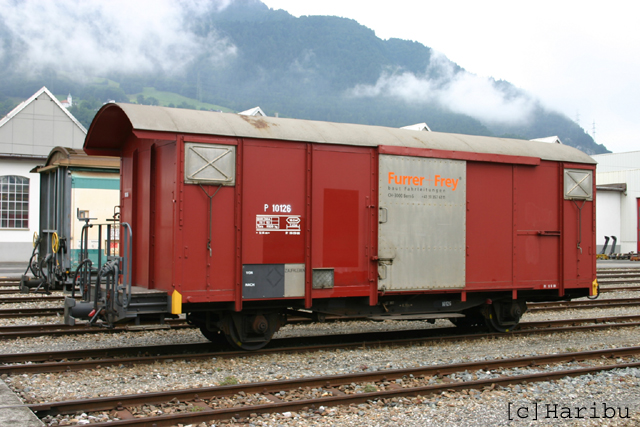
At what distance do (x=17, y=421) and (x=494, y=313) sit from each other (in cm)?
824

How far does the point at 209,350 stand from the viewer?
349 inches

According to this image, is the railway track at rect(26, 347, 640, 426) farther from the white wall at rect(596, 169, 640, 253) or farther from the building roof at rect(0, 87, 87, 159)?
the white wall at rect(596, 169, 640, 253)

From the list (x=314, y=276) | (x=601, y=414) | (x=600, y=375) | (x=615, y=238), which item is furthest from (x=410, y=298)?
(x=615, y=238)

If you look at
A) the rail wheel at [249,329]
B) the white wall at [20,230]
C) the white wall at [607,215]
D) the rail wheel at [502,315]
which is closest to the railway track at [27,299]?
the rail wheel at [249,329]

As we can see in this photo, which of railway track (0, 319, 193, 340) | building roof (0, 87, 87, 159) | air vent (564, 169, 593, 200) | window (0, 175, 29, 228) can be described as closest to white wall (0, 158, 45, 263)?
window (0, 175, 29, 228)

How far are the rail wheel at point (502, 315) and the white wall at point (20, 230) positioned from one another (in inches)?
989

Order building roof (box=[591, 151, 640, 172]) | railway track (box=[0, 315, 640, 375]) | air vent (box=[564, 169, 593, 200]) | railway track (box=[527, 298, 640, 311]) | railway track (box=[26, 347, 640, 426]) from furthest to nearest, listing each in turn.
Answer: building roof (box=[591, 151, 640, 172]), railway track (box=[527, 298, 640, 311]), air vent (box=[564, 169, 593, 200]), railway track (box=[0, 315, 640, 375]), railway track (box=[26, 347, 640, 426])

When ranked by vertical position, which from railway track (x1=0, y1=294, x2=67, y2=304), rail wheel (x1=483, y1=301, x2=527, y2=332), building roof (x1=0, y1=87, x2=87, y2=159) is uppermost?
building roof (x1=0, y1=87, x2=87, y2=159)

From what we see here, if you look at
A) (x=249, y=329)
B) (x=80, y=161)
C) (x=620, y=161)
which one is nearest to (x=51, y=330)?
(x=80, y=161)

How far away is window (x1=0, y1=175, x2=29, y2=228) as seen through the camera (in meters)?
28.5

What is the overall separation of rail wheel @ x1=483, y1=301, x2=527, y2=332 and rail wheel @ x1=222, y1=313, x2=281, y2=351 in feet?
14.3

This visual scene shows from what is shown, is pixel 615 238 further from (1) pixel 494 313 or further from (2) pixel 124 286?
(2) pixel 124 286

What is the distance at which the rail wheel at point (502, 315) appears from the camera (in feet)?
34.9

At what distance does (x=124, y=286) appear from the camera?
765cm
